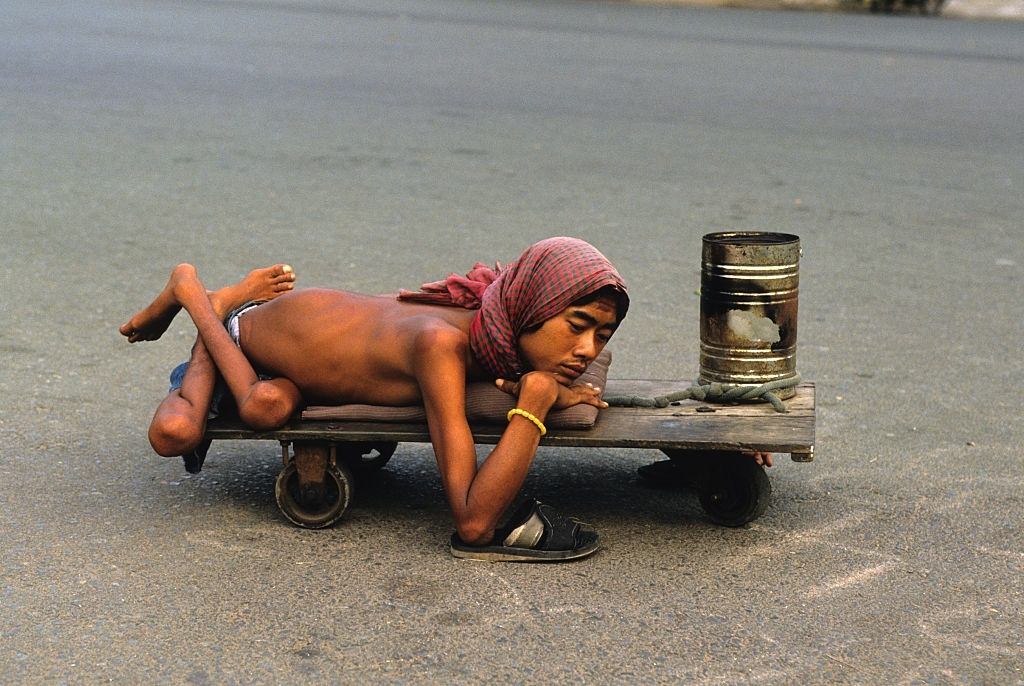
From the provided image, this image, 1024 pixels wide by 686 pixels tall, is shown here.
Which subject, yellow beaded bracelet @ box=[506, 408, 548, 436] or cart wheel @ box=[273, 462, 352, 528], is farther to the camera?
cart wheel @ box=[273, 462, 352, 528]

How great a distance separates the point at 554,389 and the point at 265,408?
2.52 feet

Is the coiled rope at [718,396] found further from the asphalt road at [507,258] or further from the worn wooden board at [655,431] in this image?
the asphalt road at [507,258]

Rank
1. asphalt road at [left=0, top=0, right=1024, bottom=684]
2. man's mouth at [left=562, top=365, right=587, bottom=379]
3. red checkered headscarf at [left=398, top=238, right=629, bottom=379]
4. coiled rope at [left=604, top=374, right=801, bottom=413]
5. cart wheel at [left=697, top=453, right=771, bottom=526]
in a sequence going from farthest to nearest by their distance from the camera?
coiled rope at [left=604, top=374, right=801, bottom=413] < cart wheel at [left=697, top=453, right=771, bottom=526] < man's mouth at [left=562, top=365, right=587, bottom=379] < red checkered headscarf at [left=398, top=238, right=629, bottom=379] < asphalt road at [left=0, top=0, right=1024, bottom=684]

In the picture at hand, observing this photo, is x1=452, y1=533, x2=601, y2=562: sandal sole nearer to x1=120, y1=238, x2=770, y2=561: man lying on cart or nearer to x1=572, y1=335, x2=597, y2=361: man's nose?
x1=120, y1=238, x2=770, y2=561: man lying on cart

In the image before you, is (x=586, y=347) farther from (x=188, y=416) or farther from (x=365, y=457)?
(x=188, y=416)

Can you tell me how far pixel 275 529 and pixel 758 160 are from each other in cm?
655

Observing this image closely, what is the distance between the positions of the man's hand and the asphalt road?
14.7 inches

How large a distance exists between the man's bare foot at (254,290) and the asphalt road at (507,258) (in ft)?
1.71

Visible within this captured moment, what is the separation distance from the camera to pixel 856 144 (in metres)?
10.5

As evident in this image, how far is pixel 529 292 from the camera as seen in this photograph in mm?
3678

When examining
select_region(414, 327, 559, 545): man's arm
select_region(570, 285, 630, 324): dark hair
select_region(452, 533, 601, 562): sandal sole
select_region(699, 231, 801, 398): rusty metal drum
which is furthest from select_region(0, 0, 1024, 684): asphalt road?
select_region(570, 285, 630, 324): dark hair

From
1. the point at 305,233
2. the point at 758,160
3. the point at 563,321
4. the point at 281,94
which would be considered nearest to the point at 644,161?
the point at 758,160

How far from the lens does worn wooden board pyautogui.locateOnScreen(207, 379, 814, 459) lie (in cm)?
368

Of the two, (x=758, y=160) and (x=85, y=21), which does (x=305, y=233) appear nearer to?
(x=758, y=160)
